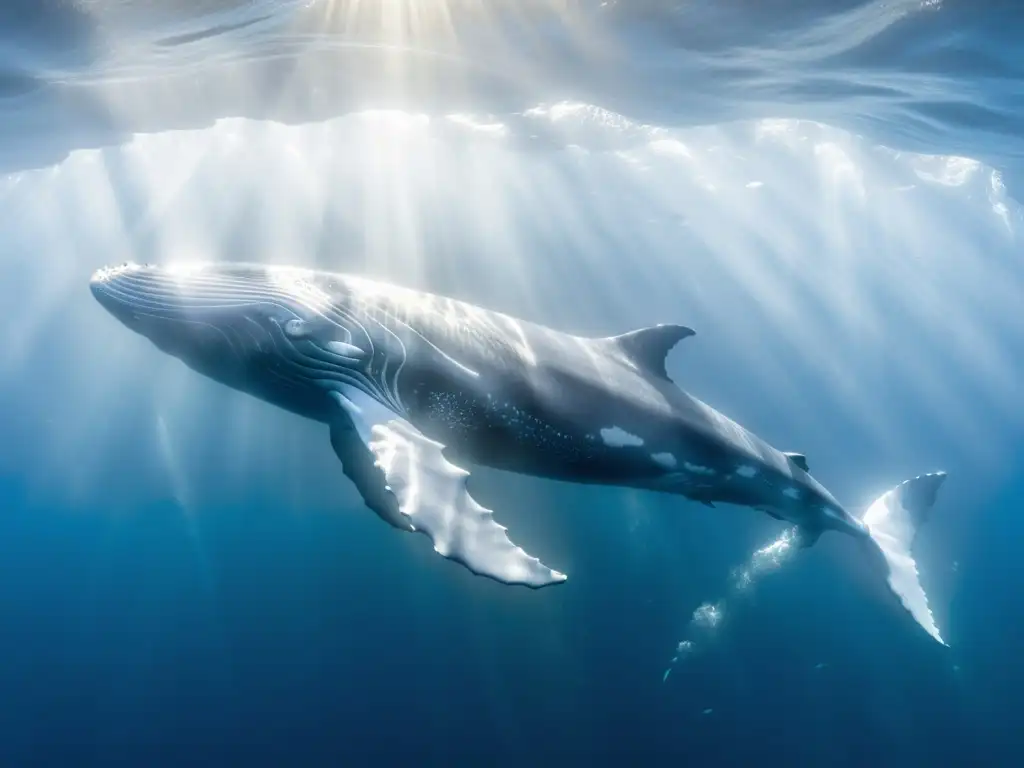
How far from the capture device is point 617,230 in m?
60.2

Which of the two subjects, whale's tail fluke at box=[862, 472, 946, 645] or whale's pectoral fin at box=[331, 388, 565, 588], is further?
whale's tail fluke at box=[862, 472, 946, 645]

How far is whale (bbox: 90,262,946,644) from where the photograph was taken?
5.29m

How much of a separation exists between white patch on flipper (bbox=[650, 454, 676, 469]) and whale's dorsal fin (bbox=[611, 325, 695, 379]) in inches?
42.4

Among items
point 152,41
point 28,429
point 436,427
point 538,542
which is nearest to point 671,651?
point 538,542

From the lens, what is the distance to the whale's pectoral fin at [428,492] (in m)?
4.66

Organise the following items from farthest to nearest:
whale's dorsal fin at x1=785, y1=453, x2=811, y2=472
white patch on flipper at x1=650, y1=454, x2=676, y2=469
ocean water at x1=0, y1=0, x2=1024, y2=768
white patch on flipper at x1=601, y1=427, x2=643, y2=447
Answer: ocean water at x1=0, y1=0, x2=1024, y2=768
whale's dorsal fin at x1=785, y1=453, x2=811, y2=472
white patch on flipper at x1=650, y1=454, x2=676, y2=469
white patch on flipper at x1=601, y1=427, x2=643, y2=447

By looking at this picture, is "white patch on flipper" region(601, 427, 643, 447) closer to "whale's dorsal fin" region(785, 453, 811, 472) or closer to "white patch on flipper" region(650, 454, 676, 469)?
"white patch on flipper" region(650, 454, 676, 469)

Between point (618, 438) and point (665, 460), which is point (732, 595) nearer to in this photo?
point (665, 460)

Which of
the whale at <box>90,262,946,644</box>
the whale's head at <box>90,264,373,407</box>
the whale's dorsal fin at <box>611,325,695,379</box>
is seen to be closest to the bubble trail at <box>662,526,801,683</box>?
the whale's dorsal fin at <box>611,325,695,379</box>

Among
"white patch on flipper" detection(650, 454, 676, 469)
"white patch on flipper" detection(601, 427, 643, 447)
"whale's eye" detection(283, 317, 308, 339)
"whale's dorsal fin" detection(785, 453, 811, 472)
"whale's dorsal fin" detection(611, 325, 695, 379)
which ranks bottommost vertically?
"white patch on flipper" detection(650, 454, 676, 469)

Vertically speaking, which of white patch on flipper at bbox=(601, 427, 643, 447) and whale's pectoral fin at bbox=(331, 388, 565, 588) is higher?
white patch on flipper at bbox=(601, 427, 643, 447)

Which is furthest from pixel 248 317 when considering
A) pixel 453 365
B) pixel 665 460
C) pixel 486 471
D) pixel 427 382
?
pixel 486 471

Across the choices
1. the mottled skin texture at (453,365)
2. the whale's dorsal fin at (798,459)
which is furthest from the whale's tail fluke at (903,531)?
the mottled skin texture at (453,365)

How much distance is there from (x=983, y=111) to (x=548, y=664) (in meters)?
22.9
